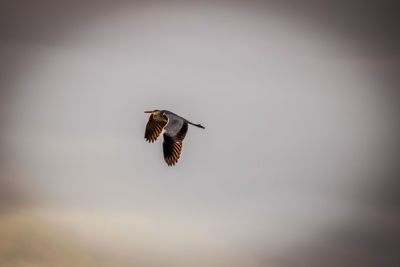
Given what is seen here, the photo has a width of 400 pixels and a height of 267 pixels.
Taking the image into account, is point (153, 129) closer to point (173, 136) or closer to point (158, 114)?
point (158, 114)

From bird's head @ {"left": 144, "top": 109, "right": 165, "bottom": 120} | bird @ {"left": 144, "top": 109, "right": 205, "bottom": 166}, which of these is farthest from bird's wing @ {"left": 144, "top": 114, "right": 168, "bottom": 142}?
bird @ {"left": 144, "top": 109, "right": 205, "bottom": 166}

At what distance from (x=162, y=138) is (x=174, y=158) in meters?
0.38

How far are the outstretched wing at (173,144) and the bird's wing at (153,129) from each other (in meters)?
0.58

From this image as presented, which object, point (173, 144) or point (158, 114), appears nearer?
point (173, 144)

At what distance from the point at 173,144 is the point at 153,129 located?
724 millimetres

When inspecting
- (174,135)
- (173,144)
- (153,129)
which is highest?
(153,129)

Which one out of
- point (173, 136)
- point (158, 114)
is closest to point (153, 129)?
point (158, 114)

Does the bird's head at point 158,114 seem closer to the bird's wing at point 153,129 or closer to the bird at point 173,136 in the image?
the bird at point 173,136

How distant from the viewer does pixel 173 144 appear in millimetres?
9531

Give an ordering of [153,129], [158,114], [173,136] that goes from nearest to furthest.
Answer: [173,136] < [158,114] < [153,129]

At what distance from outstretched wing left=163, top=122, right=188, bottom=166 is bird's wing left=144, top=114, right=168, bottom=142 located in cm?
58

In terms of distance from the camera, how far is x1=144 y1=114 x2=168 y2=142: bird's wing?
10086mm

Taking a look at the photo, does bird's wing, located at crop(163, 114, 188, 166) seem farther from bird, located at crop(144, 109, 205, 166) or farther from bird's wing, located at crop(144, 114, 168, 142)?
bird's wing, located at crop(144, 114, 168, 142)

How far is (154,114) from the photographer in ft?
32.2
